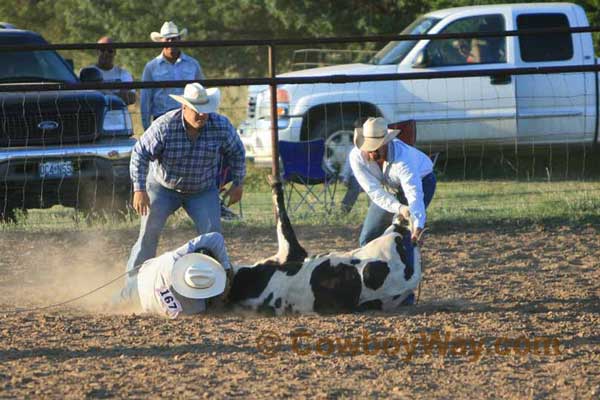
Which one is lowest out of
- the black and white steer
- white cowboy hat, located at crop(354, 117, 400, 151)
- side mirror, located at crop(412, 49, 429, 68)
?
the black and white steer

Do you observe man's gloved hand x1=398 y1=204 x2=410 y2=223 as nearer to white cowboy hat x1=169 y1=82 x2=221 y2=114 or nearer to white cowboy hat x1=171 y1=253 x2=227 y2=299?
white cowboy hat x1=171 y1=253 x2=227 y2=299

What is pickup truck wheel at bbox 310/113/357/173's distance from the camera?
40.9 feet

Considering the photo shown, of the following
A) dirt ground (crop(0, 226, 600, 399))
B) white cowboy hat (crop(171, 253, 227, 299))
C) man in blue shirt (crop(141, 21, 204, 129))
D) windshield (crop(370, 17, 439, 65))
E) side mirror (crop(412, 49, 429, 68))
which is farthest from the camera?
windshield (crop(370, 17, 439, 65))

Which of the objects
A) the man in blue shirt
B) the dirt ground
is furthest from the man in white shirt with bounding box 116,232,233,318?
the man in blue shirt

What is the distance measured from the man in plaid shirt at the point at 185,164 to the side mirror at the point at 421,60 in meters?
6.04

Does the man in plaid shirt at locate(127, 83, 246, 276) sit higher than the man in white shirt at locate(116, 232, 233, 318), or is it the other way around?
the man in plaid shirt at locate(127, 83, 246, 276)

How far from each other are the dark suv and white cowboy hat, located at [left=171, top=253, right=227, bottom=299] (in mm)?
3695

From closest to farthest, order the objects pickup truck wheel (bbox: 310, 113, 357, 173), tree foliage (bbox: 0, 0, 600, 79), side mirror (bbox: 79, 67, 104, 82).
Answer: side mirror (bbox: 79, 67, 104, 82), pickup truck wheel (bbox: 310, 113, 357, 173), tree foliage (bbox: 0, 0, 600, 79)

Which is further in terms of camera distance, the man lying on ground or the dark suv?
the dark suv

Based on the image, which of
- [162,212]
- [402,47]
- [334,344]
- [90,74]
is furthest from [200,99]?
[402,47]

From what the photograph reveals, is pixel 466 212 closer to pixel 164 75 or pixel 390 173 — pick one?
pixel 164 75

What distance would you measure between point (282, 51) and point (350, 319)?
46.5 feet

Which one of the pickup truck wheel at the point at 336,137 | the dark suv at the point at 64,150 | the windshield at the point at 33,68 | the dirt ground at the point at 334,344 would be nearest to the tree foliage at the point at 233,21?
the pickup truck wheel at the point at 336,137

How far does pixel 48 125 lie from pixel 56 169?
0.45 metres
